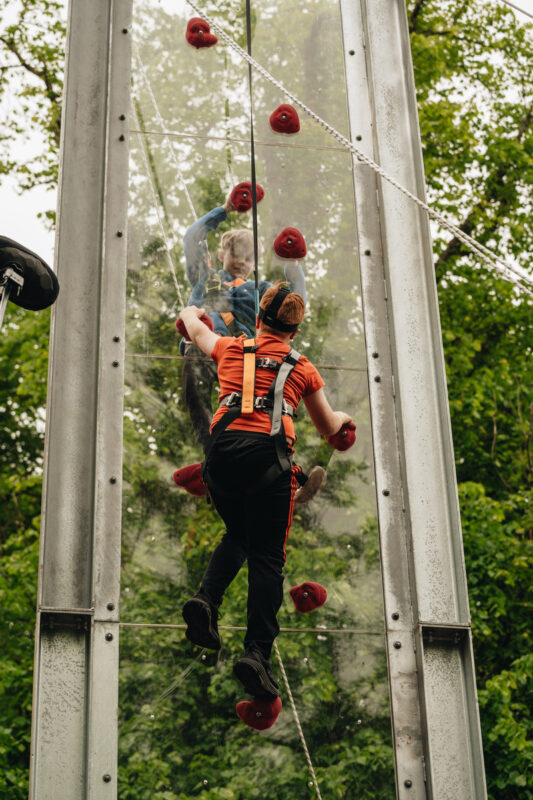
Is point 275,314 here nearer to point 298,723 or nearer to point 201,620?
point 201,620

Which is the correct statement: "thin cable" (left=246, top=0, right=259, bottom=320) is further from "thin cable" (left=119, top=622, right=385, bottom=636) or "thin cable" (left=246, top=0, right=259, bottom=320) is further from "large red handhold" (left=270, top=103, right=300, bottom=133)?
"thin cable" (left=119, top=622, right=385, bottom=636)

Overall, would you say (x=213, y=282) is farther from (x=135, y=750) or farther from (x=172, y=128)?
(x=135, y=750)

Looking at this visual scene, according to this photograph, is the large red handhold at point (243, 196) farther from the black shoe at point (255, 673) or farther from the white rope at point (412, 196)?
the black shoe at point (255, 673)

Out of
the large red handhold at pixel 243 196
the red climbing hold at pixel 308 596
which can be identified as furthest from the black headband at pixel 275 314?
the large red handhold at pixel 243 196

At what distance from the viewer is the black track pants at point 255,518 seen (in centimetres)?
500

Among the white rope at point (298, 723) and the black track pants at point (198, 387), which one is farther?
the black track pants at point (198, 387)

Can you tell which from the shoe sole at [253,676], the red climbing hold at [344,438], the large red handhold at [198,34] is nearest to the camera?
the shoe sole at [253,676]

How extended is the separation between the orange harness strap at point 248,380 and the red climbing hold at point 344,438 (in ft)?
3.36

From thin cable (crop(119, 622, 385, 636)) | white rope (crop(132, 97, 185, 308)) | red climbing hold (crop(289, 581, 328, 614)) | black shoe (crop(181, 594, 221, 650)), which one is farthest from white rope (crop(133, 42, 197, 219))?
black shoe (crop(181, 594, 221, 650))

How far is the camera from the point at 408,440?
616cm

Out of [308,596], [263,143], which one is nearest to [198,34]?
[263,143]

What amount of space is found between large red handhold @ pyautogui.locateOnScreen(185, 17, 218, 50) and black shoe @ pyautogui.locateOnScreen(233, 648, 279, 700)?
Result: 14.2 ft

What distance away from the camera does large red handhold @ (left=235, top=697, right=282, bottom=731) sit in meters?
5.31

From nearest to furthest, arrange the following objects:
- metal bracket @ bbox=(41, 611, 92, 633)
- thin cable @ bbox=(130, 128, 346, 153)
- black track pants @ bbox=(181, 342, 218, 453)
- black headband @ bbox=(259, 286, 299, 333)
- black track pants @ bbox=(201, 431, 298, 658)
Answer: black track pants @ bbox=(201, 431, 298, 658) < black headband @ bbox=(259, 286, 299, 333) < metal bracket @ bbox=(41, 611, 92, 633) < black track pants @ bbox=(181, 342, 218, 453) < thin cable @ bbox=(130, 128, 346, 153)
